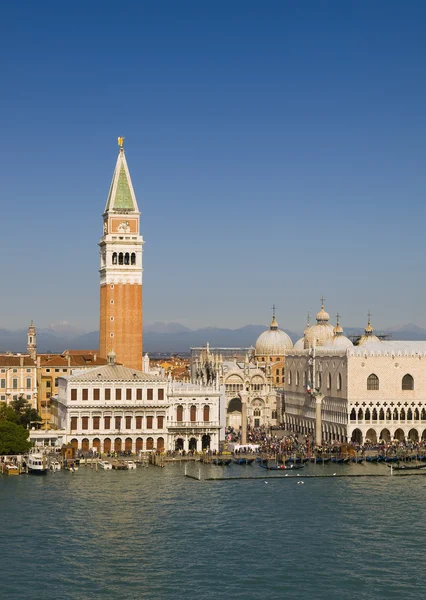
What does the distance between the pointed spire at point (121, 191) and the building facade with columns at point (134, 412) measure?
542 inches

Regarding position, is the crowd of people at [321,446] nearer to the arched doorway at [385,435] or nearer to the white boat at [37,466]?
the arched doorway at [385,435]

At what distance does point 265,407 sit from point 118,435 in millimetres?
24728

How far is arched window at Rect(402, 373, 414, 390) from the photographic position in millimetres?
71825

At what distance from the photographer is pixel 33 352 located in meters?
85.9

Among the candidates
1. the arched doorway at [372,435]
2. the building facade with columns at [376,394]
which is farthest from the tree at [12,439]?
the arched doorway at [372,435]

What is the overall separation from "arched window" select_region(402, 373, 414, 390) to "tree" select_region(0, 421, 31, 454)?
25344 millimetres

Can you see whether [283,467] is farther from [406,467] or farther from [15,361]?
[15,361]

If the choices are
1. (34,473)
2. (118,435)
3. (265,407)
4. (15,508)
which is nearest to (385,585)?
(15,508)

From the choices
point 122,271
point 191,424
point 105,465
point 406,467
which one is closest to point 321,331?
point 122,271

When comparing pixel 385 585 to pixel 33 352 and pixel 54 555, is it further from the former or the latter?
pixel 33 352

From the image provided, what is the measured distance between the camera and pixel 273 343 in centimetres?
10519

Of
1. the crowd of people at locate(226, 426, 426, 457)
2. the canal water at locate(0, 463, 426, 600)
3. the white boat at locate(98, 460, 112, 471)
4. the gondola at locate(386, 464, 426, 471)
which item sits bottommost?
the canal water at locate(0, 463, 426, 600)

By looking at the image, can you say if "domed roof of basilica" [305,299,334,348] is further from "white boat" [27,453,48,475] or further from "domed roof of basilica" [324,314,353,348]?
"white boat" [27,453,48,475]

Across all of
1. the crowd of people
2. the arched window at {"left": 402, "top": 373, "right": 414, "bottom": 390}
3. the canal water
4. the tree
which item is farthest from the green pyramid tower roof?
the canal water
